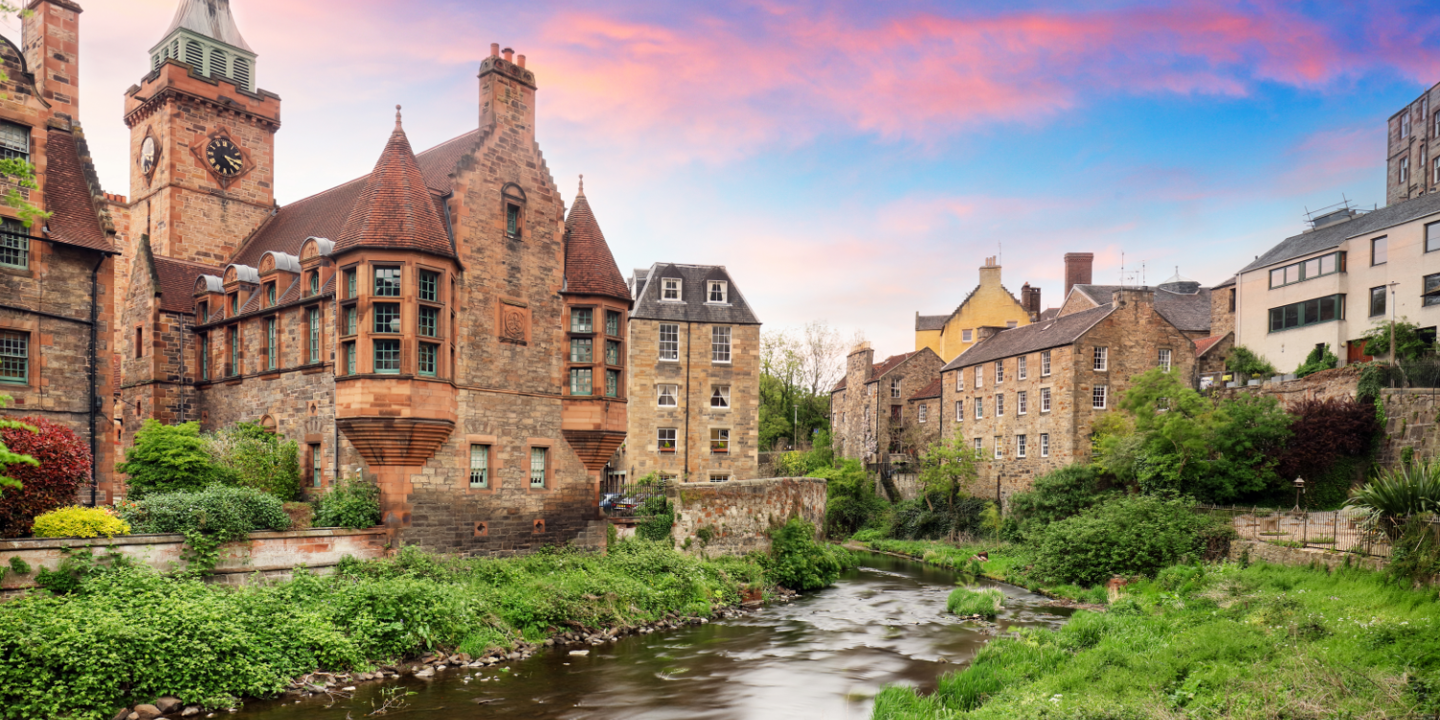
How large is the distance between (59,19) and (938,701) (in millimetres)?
28012

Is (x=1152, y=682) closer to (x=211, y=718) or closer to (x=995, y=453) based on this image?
(x=211, y=718)

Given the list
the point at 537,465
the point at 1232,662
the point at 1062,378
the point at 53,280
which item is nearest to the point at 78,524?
the point at 53,280

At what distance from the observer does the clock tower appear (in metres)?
30.5

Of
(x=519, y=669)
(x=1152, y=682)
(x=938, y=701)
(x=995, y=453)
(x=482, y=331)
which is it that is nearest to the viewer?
(x=1152, y=682)

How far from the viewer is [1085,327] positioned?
38.1 metres

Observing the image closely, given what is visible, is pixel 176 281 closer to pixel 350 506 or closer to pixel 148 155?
pixel 148 155

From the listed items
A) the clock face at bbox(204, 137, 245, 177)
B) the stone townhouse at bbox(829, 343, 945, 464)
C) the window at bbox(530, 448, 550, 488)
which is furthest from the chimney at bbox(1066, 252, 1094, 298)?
the clock face at bbox(204, 137, 245, 177)

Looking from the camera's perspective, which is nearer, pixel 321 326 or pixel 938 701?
pixel 938 701

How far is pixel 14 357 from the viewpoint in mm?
20125

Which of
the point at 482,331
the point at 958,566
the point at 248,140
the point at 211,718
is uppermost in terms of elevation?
the point at 248,140

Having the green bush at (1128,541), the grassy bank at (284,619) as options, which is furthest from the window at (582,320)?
the green bush at (1128,541)

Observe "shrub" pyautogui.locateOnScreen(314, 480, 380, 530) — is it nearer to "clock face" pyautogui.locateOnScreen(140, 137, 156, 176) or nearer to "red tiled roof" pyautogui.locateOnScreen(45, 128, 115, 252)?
"red tiled roof" pyautogui.locateOnScreen(45, 128, 115, 252)

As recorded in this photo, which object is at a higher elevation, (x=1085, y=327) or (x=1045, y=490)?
(x=1085, y=327)

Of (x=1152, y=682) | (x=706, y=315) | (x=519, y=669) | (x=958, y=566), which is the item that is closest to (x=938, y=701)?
(x=1152, y=682)
